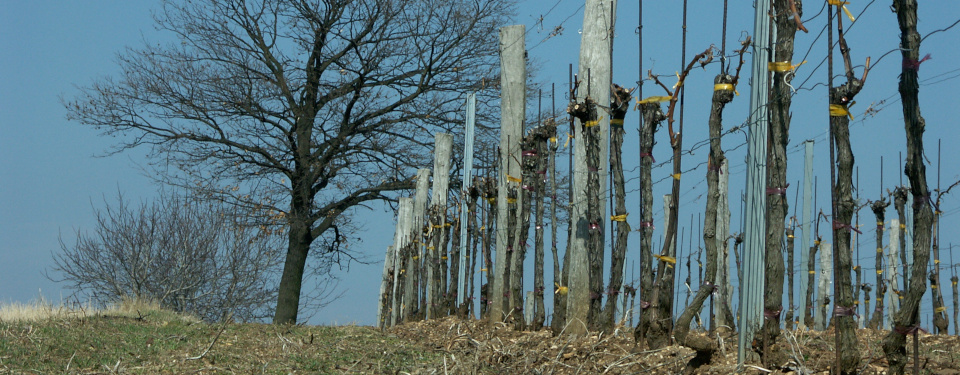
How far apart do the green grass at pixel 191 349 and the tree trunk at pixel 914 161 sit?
3377mm

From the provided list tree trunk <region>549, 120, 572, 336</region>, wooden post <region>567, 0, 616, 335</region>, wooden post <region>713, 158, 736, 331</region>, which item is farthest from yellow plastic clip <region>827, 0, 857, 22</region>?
wooden post <region>713, 158, 736, 331</region>

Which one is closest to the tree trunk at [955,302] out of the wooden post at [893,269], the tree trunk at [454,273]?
the wooden post at [893,269]

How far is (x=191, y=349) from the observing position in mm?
8766

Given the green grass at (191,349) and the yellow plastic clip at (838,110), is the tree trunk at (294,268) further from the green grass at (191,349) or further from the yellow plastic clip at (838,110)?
the yellow plastic clip at (838,110)

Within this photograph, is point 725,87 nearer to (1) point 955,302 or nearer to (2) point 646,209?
(2) point 646,209

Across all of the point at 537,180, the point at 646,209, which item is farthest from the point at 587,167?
the point at 537,180

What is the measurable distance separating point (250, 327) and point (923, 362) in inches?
316

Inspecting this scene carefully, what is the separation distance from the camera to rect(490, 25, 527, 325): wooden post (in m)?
10.5

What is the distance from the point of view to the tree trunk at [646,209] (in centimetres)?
726

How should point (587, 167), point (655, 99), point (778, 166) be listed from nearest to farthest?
point (778, 166) < point (655, 99) < point (587, 167)

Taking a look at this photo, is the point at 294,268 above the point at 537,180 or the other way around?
the other way around

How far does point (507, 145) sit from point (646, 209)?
3.63 m

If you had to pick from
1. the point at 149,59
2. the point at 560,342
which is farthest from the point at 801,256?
the point at 149,59

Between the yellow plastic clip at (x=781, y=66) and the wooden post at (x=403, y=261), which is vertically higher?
the yellow plastic clip at (x=781, y=66)
